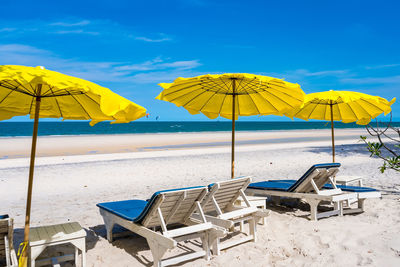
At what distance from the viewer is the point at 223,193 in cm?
441

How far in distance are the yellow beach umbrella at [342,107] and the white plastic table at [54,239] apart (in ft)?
14.3

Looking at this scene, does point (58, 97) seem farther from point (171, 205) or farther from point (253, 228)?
point (253, 228)

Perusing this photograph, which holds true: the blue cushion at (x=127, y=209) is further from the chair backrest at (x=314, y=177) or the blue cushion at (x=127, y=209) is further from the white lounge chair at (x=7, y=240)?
the chair backrest at (x=314, y=177)

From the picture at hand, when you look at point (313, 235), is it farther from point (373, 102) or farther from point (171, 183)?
point (171, 183)

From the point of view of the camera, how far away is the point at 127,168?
36.2ft

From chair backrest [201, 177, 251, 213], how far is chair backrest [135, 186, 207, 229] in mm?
157

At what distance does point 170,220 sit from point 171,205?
1.04ft

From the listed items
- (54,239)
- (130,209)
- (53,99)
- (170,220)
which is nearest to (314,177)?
(170,220)

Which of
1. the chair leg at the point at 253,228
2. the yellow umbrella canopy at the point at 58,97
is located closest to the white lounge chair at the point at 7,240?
the yellow umbrella canopy at the point at 58,97

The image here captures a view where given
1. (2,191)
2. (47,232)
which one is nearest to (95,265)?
(47,232)

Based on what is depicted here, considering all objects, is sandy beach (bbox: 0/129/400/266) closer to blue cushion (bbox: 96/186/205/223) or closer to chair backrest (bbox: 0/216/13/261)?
blue cushion (bbox: 96/186/205/223)

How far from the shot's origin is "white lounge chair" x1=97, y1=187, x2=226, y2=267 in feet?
11.8

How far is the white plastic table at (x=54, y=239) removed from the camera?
128 inches

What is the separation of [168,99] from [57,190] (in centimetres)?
404
